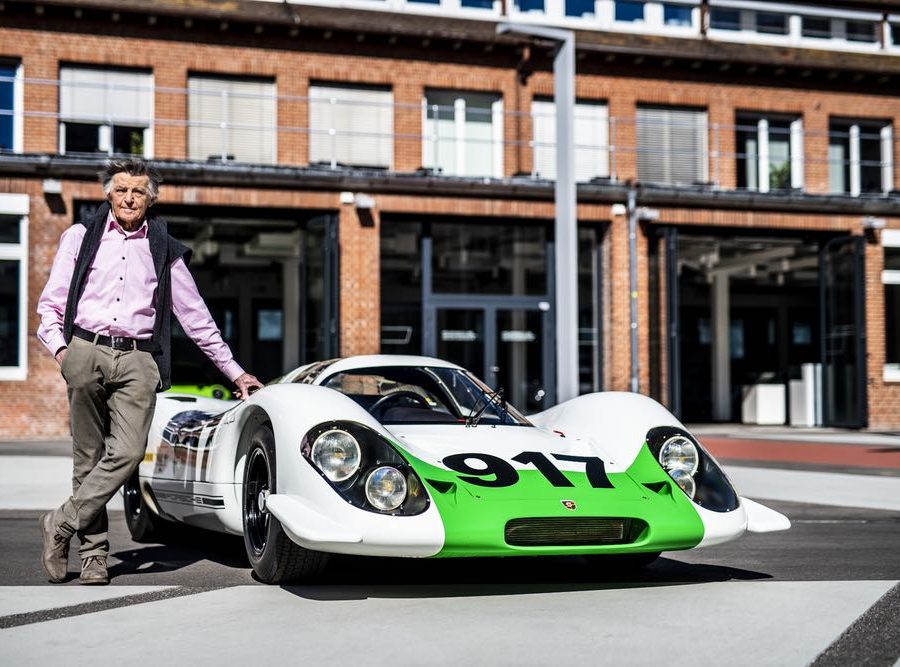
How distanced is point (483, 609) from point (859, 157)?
2209cm

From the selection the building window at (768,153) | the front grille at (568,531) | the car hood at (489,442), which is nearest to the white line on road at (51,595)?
the car hood at (489,442)

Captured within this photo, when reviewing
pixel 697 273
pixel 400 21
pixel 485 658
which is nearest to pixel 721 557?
pixel 485 658

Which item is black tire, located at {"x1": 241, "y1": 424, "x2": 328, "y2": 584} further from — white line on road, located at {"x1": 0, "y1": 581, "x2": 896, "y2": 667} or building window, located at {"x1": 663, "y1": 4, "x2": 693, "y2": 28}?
building window, located at {"x1": 663, "y1": 4, "x2": 693, "y2": 28}

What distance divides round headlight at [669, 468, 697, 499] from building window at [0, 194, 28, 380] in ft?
50.9

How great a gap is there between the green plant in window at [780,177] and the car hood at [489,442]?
19014 mm

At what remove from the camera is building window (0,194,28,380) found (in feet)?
62.6

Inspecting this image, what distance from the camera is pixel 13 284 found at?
19.2 m

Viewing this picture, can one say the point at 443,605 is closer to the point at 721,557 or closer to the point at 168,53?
the point at 721,557

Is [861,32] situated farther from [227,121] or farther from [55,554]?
[55,554]

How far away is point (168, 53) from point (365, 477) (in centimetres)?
1698

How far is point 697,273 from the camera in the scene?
25562 millimetres

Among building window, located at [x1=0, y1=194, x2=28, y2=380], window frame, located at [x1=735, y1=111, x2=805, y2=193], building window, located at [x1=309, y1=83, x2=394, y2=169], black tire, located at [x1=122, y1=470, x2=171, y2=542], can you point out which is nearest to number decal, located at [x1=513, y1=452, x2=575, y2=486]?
black tire, located at [x1=122, y1=470, x2=171, y2=542]

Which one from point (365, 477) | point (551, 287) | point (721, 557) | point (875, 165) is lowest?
point (721, 557)

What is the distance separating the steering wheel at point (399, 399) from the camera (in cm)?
614
